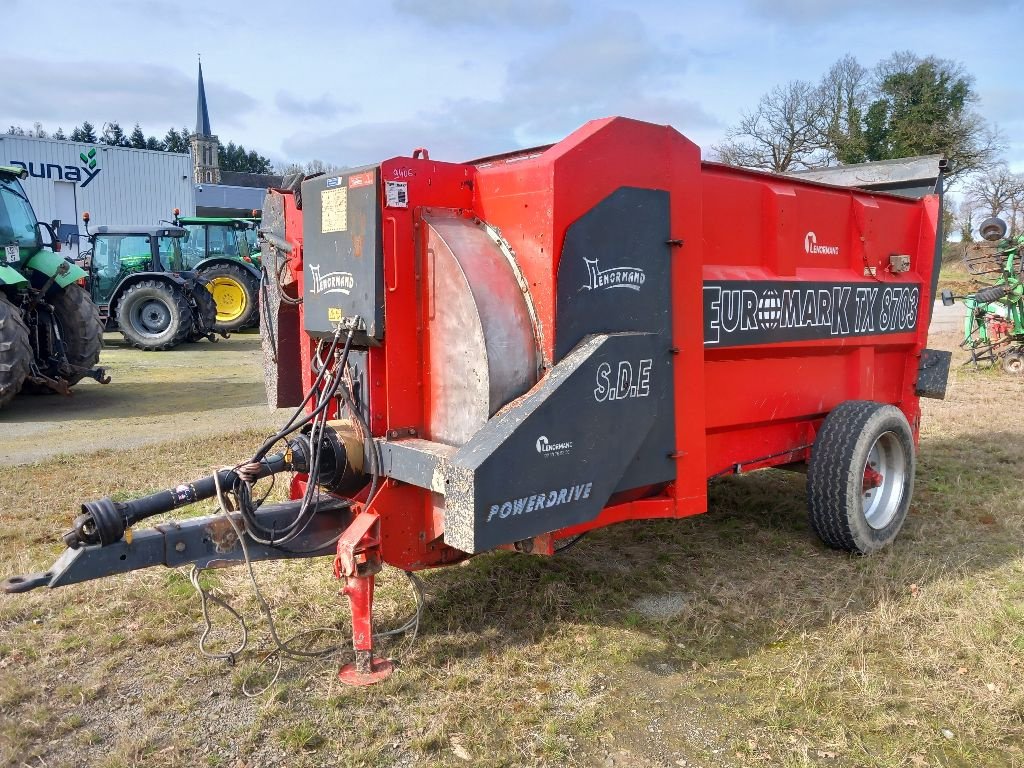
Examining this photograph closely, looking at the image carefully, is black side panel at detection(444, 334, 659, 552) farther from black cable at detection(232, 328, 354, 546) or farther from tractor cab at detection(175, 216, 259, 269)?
tractor cab at detection(175, 216, 259, 269)

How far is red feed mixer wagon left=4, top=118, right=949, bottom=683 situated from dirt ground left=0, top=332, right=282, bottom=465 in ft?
12.4

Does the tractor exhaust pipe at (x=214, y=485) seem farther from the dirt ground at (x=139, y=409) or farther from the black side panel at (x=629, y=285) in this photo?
the dirt ground at (x=139, y=409)

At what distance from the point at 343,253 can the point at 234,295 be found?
542 inches

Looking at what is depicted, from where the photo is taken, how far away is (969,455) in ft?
21.0

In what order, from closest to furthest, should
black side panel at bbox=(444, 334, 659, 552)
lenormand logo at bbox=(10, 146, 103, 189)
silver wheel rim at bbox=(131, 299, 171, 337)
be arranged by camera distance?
black side panel at bbox=(444, 334, 659, 552), silver wheel rim at bbox=(131, 299, 171, 337), lenormand logo at bbox=(10, 146, 103, 189)

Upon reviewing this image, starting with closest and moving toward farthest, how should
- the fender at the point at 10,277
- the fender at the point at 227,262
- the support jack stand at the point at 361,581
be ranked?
the support jack stand at the point at 361,581 < the fender at the point at 10,277 < the fender at the point at 227,262

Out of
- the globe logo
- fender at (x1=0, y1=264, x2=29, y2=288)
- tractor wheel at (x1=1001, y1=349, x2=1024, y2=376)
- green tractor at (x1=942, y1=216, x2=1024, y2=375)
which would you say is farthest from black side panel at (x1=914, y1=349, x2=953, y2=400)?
fender at (x1=0, y1=264, x2=29, y2=288)

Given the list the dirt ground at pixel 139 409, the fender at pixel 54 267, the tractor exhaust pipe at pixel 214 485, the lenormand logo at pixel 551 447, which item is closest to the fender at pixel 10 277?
the fender at pixel 54 267

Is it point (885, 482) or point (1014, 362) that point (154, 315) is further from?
point (1014, 362)

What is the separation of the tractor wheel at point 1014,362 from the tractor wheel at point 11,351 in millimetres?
11830

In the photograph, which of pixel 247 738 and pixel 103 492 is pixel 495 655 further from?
pixel 103 492

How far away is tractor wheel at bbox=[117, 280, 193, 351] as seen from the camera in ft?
43.4

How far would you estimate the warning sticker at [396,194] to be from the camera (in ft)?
9.75

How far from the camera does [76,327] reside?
8.47m
